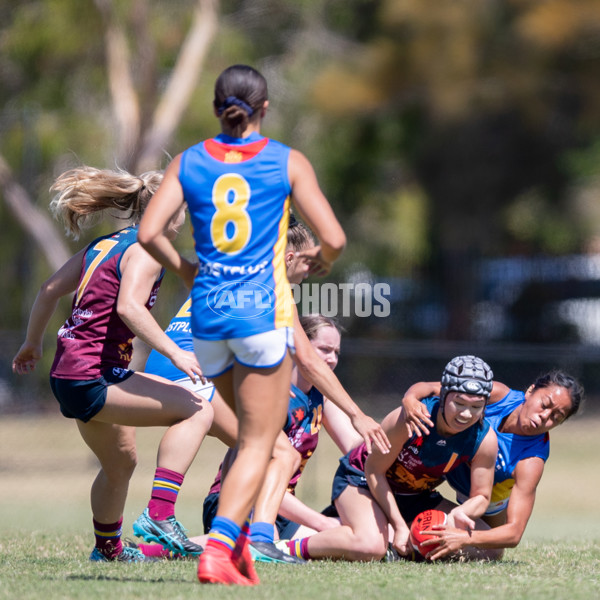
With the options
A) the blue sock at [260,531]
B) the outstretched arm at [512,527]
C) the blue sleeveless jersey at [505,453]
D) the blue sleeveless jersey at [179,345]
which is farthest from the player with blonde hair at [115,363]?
the blue sleeveless jersey at [505,453]

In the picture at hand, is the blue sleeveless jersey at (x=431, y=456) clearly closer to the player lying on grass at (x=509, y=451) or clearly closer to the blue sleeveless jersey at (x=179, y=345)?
the player lying on grass at (x=509, y=451)

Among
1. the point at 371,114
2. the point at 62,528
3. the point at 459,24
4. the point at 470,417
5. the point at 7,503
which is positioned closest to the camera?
the point at 470,417

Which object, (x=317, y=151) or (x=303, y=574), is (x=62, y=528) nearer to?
(x=303, y=574)

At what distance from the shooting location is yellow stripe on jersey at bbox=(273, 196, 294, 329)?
389 centimetres

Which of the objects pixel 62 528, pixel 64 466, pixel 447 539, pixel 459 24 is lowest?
pixel 64 466

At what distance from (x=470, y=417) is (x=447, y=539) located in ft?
2.10

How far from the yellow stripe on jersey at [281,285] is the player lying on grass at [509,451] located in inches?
48.0

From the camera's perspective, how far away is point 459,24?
66.2 feet

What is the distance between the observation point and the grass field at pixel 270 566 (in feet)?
12.8

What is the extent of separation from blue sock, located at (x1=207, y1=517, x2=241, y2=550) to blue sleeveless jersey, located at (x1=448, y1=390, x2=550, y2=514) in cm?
191

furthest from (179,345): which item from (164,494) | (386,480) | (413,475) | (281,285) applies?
(281,285)

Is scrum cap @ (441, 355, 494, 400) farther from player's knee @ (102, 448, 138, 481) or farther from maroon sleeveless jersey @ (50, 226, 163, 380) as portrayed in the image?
player's knee @ (102, 448, 138, 481)

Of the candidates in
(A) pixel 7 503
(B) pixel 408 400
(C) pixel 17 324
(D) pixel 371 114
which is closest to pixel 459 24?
(D) pixel 371 114

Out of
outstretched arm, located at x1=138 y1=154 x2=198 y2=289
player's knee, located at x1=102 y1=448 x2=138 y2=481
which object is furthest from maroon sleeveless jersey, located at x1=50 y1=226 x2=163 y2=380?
outstretched arm, located at x1=138 y1=154 x2=198 y2=289
